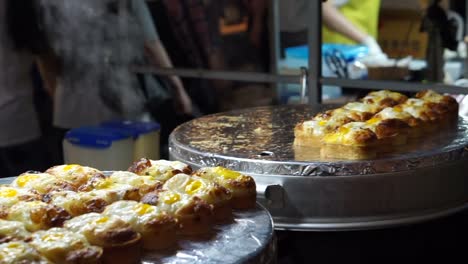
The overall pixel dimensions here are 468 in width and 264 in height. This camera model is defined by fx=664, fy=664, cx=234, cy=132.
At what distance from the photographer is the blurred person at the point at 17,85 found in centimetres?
348

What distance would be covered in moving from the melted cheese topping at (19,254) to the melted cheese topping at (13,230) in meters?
0.06

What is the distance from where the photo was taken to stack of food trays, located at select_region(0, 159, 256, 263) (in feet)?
3.53

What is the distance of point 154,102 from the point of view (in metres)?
4.00

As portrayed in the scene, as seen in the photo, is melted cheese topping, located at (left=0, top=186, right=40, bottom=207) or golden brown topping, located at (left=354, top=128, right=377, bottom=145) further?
golden brown topping, located at (left=354, top=128, right=377, bottom=145)

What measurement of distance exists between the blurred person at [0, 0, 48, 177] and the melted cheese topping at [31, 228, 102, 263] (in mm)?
2558

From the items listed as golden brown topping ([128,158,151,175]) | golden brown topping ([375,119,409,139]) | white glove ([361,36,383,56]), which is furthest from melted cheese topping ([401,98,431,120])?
white glove ([361,36,383,56])

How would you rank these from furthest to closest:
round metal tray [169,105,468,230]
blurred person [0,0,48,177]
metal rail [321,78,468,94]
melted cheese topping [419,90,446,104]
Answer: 1. blurred person [0,0,48,177]
2. metal rail [321,78,468,94]
3. melted cheese topping [419,90,446,104]
4. round metal tray [169,105,468,230]

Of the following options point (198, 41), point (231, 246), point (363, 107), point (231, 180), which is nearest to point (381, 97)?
point (363, 107)

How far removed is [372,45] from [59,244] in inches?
134

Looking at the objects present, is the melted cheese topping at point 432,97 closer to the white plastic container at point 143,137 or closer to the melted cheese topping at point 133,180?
the melted cheese topping at point 133,180

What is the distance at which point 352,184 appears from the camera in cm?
170

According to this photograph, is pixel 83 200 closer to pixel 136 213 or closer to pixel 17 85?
pixel 136 213

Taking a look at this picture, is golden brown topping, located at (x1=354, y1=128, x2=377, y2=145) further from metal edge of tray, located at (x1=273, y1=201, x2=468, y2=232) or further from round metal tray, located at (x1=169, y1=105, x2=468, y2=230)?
metal edge of tray, located at (x1=273, y1=201, x2=468, y2=232)

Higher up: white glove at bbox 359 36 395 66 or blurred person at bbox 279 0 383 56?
blurred person at bbox 279 0 383 56
